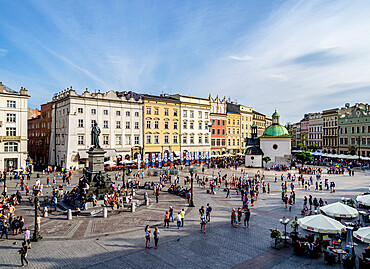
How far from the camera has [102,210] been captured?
70.5ft

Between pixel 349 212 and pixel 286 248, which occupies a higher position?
pixel 349 212

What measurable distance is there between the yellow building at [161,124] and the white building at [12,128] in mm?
21672

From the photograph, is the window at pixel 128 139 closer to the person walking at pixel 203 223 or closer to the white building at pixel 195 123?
the white building at pixel 195 123

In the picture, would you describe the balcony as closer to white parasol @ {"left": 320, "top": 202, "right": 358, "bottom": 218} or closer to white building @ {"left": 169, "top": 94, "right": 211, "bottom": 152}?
white building @ {"left": 169, "top": 94, "right": 211, "bottom": 152}

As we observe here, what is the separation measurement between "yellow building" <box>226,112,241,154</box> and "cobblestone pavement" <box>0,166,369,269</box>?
53.1 m

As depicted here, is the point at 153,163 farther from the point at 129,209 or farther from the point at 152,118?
the point at 129,209

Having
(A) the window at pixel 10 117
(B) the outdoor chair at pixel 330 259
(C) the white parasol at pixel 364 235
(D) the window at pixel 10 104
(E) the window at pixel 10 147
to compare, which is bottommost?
(B) the outdoor chair at pixel 330 259

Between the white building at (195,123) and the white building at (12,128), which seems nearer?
the white building at (12,128)

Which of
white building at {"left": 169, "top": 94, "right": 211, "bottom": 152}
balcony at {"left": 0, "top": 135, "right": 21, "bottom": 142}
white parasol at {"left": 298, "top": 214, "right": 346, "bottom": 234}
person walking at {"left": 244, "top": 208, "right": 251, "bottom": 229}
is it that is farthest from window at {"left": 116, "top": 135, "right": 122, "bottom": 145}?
white parasol at {"left": 298, "top": 214, "right": 346, "bottom": 234}

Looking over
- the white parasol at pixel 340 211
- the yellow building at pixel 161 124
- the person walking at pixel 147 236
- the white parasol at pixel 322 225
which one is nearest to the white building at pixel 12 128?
the yellow building at pixel 161 124

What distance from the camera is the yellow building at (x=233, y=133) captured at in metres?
74.8

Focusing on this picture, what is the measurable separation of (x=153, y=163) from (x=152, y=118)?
391 inches

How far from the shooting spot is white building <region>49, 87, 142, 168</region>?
45353mm

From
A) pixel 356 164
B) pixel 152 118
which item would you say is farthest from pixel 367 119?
pixel 152 118
